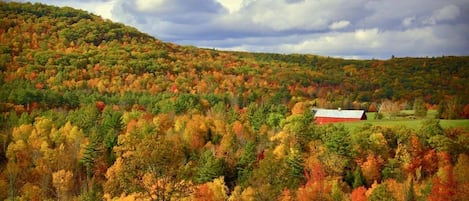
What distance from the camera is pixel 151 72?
95.2m

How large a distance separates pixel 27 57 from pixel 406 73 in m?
66.9

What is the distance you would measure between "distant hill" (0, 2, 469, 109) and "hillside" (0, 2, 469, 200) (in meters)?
0.37

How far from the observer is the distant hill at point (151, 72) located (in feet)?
251

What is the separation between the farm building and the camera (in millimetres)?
61625

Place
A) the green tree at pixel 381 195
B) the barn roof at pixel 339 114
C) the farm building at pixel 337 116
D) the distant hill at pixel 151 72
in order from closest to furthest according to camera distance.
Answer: the green tree at pixel 381 195 < the farm building at pixel 337 116 < the barn roof at pixel 339 114 < the distant hill at pixel 151 72

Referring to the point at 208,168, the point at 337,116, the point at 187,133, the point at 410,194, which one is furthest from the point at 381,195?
the point at 337,116

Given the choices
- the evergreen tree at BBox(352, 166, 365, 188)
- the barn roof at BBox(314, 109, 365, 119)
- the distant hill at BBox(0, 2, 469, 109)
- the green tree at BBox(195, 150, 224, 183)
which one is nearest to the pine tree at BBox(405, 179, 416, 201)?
the evergreen tree at BBox(352, 166, 365, 188)

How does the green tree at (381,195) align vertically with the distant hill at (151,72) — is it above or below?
below

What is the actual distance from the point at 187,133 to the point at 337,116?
1889cm

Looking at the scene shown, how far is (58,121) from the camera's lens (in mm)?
55031

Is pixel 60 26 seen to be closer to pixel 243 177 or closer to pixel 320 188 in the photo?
pixel 243 177

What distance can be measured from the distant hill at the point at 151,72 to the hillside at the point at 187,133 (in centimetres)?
37

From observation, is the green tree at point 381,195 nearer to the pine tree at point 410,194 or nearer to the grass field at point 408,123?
the pine tree at point 410,194

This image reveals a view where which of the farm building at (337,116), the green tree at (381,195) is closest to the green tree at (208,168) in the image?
the green tree at (381,195)
